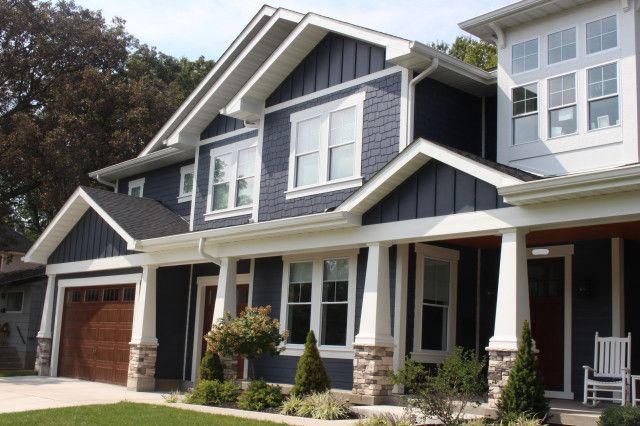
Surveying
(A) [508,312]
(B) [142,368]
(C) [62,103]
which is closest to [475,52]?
(C) [62,103]

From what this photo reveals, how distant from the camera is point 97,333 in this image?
19.6m

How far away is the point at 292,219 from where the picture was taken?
1359cm

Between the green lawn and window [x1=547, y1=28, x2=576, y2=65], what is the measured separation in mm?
7771

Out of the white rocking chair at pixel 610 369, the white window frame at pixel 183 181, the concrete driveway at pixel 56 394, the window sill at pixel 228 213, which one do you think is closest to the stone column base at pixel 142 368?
the concrete driveway at pixel 56 394

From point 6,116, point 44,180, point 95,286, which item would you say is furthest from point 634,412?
point 6,116

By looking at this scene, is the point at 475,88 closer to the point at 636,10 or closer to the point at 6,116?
the point at 636,10

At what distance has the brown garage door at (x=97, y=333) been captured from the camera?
18.7 meters

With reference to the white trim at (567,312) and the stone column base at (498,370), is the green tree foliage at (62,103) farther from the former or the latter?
the stone column base at (498,370)

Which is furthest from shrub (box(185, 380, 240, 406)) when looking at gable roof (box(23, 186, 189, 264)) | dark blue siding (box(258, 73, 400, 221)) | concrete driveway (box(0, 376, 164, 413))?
gable roof (box(23, 186, 189, 264))

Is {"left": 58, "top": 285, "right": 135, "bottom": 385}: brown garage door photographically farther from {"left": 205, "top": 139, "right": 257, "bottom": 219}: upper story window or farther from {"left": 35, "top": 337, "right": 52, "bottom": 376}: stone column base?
{"left": 205, "top": 139, "right": 257, "bottom": 219}: upper story window

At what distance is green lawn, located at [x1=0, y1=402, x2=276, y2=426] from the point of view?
10.8 m

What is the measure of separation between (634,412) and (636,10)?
21.5 feet

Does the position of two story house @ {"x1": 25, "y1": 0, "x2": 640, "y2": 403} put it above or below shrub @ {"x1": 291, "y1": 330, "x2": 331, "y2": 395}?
above

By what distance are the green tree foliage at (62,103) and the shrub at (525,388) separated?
2008 cm
